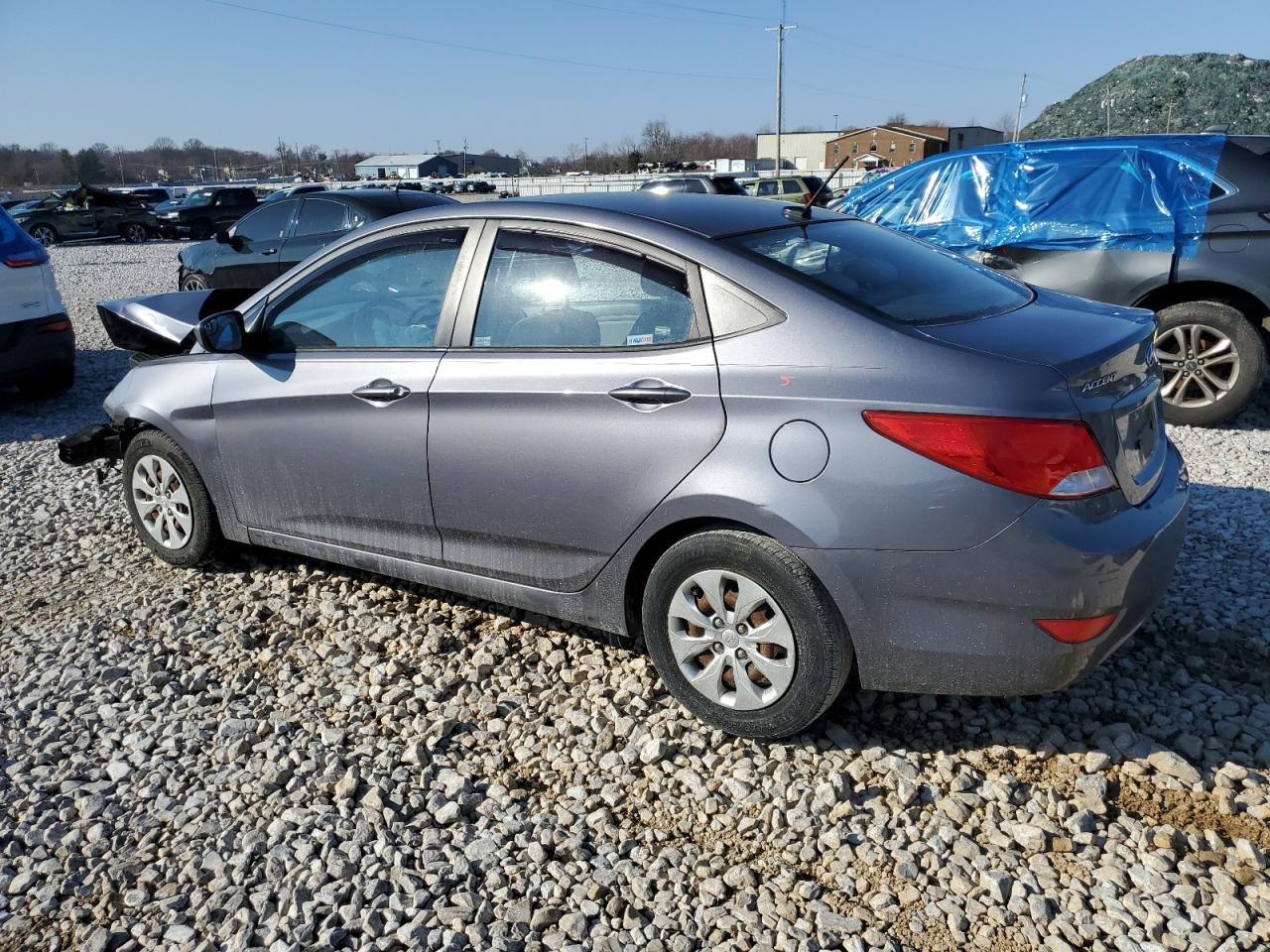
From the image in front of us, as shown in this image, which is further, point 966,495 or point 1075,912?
point 966,495

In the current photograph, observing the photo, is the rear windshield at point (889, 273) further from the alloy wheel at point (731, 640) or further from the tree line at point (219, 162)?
the tree line at point (219, 162)

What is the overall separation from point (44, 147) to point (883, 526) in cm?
13654

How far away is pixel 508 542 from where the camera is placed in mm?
3490

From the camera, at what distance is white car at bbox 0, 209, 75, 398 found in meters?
7.61

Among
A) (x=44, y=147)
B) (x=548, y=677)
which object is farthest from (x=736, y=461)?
(x=44, y=147)

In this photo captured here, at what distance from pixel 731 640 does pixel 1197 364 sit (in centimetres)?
494

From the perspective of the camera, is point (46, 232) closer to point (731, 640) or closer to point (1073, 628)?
point (731, 640)

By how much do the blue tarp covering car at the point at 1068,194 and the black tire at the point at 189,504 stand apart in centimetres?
474

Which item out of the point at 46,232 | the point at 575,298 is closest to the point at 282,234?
the point at 575,298

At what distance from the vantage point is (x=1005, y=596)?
8.66 feet

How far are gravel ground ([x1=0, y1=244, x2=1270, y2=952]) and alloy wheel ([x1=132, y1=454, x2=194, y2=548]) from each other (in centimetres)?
50

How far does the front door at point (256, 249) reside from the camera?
1075 centimetres

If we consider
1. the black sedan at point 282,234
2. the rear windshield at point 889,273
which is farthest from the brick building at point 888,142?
the rear windshield at point 889,273

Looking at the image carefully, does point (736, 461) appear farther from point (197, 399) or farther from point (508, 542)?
point (197, 399)
